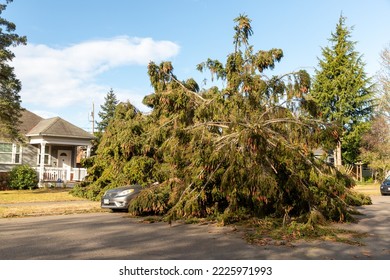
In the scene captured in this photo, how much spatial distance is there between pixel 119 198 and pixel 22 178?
577 inches

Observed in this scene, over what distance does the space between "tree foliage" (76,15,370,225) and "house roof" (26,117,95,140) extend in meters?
16.9

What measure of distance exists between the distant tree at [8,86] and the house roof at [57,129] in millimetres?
5609

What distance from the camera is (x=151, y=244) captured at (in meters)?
7.43

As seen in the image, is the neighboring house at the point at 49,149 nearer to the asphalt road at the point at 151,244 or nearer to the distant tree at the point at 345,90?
the asphalt road at the point at 151,244

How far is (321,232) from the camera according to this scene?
8.59 m

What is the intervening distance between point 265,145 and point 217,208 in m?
2.71

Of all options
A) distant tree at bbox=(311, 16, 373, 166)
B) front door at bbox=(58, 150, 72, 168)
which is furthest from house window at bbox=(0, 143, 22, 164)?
distant tree at bbox=(311, 16, 373, 166)

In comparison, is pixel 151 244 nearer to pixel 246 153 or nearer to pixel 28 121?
pixel 246 153

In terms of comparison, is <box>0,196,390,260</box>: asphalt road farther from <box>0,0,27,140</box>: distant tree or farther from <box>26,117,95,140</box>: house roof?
<box>26,117,95,140</box>: house roof

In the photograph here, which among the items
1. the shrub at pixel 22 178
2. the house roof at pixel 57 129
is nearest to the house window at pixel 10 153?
the house roof at pixel 57 129

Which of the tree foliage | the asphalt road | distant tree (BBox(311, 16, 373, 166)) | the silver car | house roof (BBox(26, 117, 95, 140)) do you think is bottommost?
the asphalt road

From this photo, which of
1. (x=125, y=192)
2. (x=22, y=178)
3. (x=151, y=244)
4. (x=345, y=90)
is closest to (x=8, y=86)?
(x=22, y=178)

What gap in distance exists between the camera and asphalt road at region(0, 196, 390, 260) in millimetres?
6414
